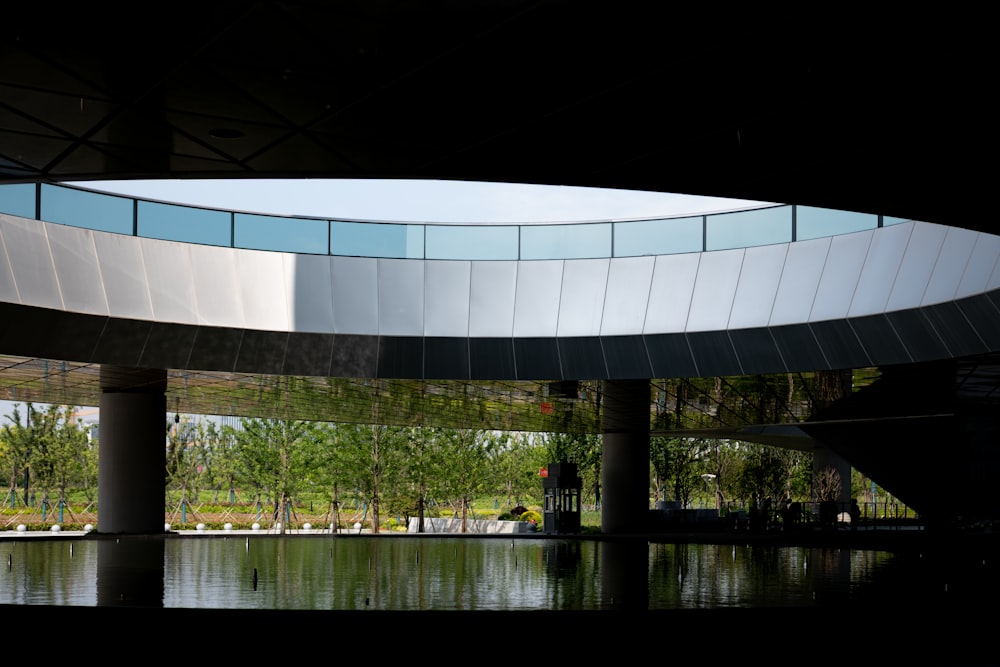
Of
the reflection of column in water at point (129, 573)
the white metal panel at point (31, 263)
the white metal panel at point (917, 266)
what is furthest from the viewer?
the white metal panel at point (31, 263)

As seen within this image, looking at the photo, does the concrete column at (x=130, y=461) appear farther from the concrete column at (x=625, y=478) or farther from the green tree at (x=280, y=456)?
the concrete column at (x=625, y=478)

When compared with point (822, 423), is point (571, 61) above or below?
above

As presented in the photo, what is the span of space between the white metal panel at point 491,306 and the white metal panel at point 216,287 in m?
6.51

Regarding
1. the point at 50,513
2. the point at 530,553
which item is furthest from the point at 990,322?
the point at 50,513

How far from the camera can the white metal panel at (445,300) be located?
29.6 m

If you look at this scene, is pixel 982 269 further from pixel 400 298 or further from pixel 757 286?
pixel 400 298

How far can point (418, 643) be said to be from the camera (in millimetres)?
10945

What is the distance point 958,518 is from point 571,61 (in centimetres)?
3773

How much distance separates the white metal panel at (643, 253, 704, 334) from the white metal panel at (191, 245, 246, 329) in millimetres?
11298

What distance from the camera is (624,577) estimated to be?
749 inches

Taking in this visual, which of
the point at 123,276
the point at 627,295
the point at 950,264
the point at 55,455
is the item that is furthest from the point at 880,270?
the point at 55,455

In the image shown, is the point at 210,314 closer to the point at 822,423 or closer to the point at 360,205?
the point at 360,205

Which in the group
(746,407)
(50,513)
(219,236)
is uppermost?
(219,236)

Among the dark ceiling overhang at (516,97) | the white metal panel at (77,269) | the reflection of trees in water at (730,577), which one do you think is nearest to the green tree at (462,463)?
the reflection of trees in water at (730,577)
